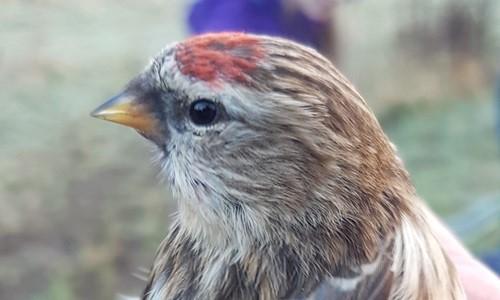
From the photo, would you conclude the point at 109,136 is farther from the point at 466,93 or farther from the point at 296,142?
the point at 296,142

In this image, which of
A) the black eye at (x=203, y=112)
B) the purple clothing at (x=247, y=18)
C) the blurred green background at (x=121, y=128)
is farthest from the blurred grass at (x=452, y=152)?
the black eye at (x=203, y=112)

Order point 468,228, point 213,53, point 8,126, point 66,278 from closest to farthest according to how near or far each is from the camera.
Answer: point 213,53, point 66,278, point 468,228, point 8,126

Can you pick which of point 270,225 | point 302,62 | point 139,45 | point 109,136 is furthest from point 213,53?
point 139,45

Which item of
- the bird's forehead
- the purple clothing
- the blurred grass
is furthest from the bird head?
the blurred grass

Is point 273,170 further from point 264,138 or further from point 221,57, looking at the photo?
point 221,57

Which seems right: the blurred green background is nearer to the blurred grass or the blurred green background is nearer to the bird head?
the blurred grass

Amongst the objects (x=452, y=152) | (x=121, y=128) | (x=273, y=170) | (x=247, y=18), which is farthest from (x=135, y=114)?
(x=452, y=152)
